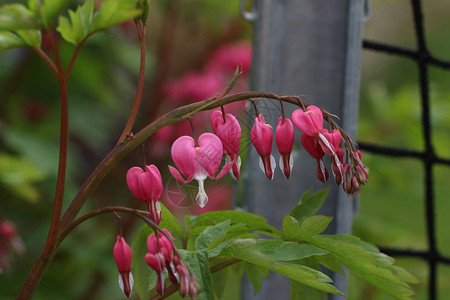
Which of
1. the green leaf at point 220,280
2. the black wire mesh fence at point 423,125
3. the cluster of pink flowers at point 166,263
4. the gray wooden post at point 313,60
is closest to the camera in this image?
the cluster of pink flowers at point 166,263

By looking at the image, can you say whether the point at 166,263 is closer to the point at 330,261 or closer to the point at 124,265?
the point at 124,265

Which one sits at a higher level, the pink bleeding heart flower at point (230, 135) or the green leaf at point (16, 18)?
the green leaf at point (16, 18)

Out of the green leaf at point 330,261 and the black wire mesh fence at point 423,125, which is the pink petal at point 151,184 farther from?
the black wire mesh fence at point 423,125

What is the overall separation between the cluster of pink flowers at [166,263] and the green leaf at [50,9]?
192mm

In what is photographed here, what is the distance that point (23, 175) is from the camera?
3.74ft

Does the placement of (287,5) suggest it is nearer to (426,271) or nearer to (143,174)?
(143,174)

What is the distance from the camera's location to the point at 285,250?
1.69 feet

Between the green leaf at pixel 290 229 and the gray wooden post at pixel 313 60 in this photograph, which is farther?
the gray wooden post at pixel 313 60

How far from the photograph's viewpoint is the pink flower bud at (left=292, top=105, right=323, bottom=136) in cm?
52

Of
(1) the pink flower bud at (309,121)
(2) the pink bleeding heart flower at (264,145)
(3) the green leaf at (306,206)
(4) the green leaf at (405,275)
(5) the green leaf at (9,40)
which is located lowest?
(4) the green leaf at (405,275)

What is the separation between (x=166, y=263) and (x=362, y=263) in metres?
0.17

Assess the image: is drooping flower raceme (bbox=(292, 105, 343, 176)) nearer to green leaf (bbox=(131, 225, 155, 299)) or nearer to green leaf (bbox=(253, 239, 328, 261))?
green leaf (bbox=(253, 239, 328, 261))

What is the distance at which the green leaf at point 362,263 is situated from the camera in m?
0.52

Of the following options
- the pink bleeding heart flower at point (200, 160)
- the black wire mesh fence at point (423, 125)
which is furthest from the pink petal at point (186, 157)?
the black wire mesh fence at point (423, 125)
